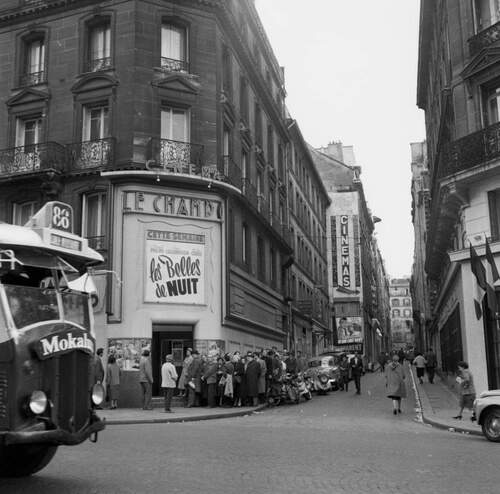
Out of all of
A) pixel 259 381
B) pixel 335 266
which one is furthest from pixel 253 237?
pixel 335 266

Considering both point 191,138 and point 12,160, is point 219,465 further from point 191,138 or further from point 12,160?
point 12,160

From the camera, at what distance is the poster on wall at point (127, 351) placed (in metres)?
21.5

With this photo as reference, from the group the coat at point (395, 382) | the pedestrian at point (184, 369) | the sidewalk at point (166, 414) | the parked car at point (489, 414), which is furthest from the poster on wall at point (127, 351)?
the parked car at point (489, 414)

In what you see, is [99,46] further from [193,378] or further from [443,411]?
[443,411]

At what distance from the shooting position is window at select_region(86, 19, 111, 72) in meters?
24.1

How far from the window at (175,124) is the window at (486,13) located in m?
10.4

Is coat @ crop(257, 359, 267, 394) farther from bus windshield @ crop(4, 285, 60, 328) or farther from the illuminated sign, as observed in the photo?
bus windshield @ crop(4, 285, 60, 328)

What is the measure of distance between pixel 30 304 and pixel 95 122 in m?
17.4

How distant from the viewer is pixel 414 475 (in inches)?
337

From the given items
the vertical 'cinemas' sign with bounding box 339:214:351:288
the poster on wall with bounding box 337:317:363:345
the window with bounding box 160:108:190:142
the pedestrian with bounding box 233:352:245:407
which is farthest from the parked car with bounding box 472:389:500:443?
the vertical 'cinemas' sign with bounding box 339:214:351:288

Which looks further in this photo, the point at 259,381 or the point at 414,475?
the point at 259,381

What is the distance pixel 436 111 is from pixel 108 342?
61.1 ft

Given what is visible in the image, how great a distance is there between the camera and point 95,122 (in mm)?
23969

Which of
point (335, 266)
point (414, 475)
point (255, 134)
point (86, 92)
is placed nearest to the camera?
point (414, 475)
